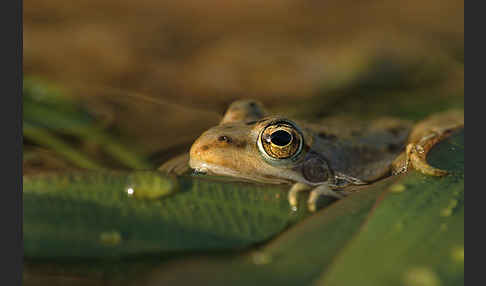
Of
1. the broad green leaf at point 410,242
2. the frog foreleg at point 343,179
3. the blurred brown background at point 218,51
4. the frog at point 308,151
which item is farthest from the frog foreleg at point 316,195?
the blurred brown background at point 218,51

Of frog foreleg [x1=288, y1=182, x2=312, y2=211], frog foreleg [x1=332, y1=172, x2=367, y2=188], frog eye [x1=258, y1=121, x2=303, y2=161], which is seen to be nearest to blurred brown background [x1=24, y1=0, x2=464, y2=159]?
frog eye [x1=258, y1=121, x2=303, y2=161]

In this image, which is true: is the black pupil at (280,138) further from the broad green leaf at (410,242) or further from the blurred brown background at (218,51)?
the blurred brown background at (218,51)

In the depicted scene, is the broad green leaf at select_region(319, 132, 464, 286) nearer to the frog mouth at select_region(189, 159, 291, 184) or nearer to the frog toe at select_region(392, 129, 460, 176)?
the frog toe at select_region(392, 129, 460, 176)

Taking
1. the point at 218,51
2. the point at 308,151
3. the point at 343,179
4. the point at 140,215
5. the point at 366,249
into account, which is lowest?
the point at 366,249

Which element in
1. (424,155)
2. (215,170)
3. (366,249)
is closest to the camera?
(366,249)

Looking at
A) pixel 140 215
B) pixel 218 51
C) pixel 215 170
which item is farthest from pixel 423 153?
pixel 218 51

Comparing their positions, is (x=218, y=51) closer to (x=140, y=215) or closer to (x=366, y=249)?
(x=140, y=215)
